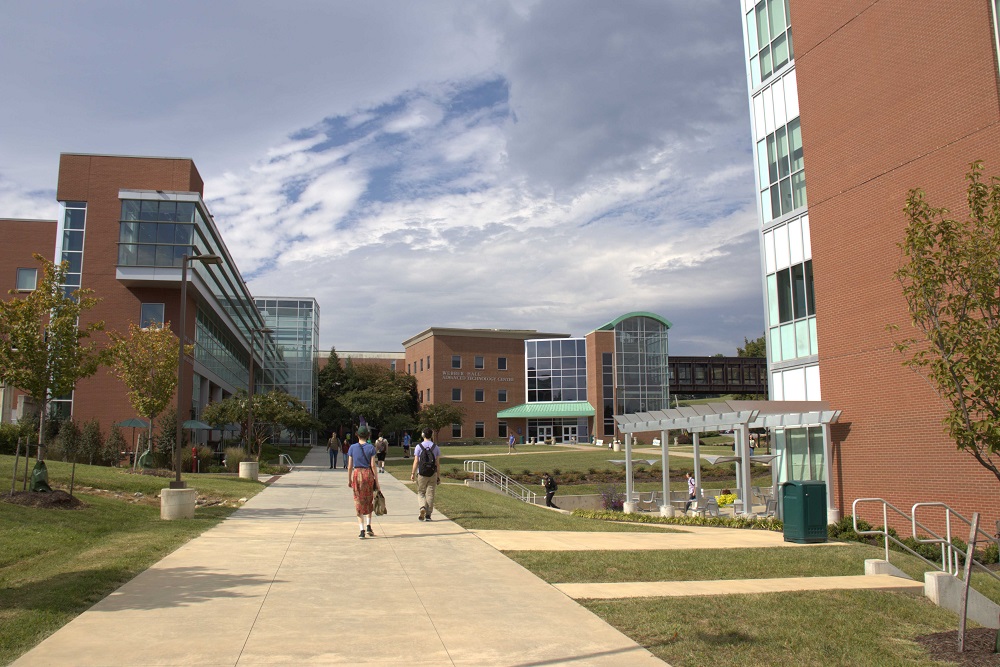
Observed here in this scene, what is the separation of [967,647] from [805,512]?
781 cm

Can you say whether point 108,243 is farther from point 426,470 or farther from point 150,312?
point 426,470

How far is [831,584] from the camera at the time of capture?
1024cm

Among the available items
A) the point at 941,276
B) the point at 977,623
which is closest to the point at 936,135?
the point at 941,276

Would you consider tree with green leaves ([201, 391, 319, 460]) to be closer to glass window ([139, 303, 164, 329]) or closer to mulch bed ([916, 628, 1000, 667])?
glass window ([139, 303, 164, 329])

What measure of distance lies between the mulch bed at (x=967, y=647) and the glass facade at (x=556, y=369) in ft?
243

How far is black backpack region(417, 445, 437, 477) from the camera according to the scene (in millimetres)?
15625

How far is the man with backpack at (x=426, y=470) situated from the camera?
15.6 meters

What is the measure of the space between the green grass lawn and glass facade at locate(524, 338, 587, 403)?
2585 inches

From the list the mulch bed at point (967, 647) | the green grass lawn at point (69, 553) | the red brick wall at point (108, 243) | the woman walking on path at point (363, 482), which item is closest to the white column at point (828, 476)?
the woman walking on path at point (363, 482)

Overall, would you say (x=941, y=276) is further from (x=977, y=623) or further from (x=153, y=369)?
(x=153, y=369)

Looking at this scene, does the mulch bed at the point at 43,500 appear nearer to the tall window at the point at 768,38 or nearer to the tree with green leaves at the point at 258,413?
the tree with green leaves at the point at 258,413

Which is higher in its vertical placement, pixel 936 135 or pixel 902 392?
pixel 936 135

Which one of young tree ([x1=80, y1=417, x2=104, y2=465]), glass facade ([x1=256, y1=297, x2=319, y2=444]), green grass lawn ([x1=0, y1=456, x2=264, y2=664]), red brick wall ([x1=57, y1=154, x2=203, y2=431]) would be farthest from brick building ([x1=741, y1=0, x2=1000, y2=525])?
glass facade ([x1=256, y1=297, x2=319, y2=444])

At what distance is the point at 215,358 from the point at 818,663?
4599 centimetres
